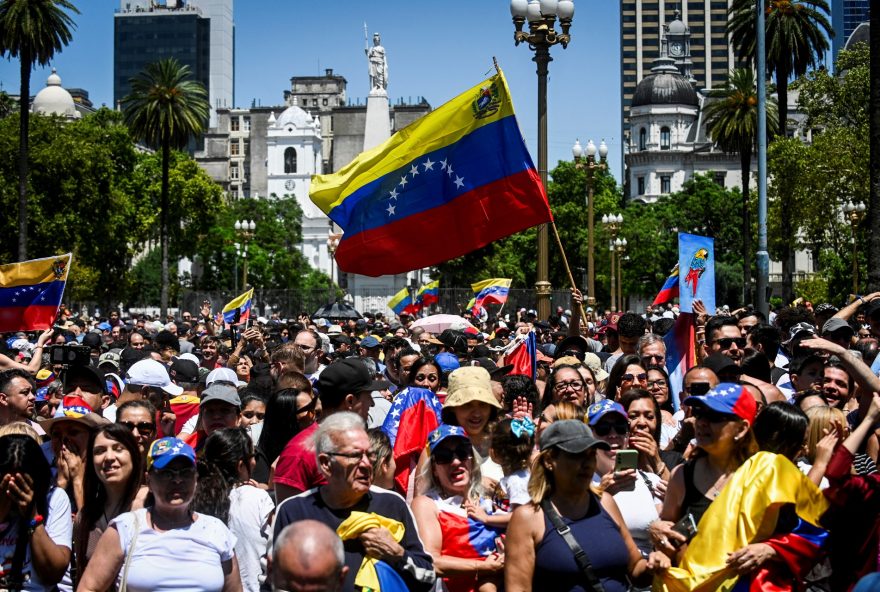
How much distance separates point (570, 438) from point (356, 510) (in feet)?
3.16

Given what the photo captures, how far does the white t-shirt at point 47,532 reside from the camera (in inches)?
226

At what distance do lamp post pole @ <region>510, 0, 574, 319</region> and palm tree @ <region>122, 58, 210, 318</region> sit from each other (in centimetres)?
3906

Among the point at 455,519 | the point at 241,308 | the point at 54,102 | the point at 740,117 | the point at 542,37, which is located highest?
the point at 54,102

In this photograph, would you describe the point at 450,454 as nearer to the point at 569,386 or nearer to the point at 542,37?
the point at 569,386

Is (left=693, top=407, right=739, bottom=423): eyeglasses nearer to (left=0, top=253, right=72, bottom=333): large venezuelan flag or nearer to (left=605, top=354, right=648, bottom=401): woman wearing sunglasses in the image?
(left=605, top=354, right=648, bottom=401): woman wearing sunglasses

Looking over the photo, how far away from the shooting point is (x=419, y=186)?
501 inches

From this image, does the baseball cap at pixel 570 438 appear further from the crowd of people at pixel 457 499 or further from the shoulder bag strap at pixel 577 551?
the shoulder bag strap at pixel 577 551

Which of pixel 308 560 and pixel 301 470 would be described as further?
pixel 301 470

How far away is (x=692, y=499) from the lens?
226 inches

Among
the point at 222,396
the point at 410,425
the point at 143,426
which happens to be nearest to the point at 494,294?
the point at 222,396

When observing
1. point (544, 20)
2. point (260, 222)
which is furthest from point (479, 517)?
point (260, 222)

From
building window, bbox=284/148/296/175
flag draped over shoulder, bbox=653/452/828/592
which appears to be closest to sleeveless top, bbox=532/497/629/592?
flag draped over shoulder, bbox=653/452/828/592

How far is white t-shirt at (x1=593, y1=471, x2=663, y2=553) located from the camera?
622cm

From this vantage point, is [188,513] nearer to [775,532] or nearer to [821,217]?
[775,532]
